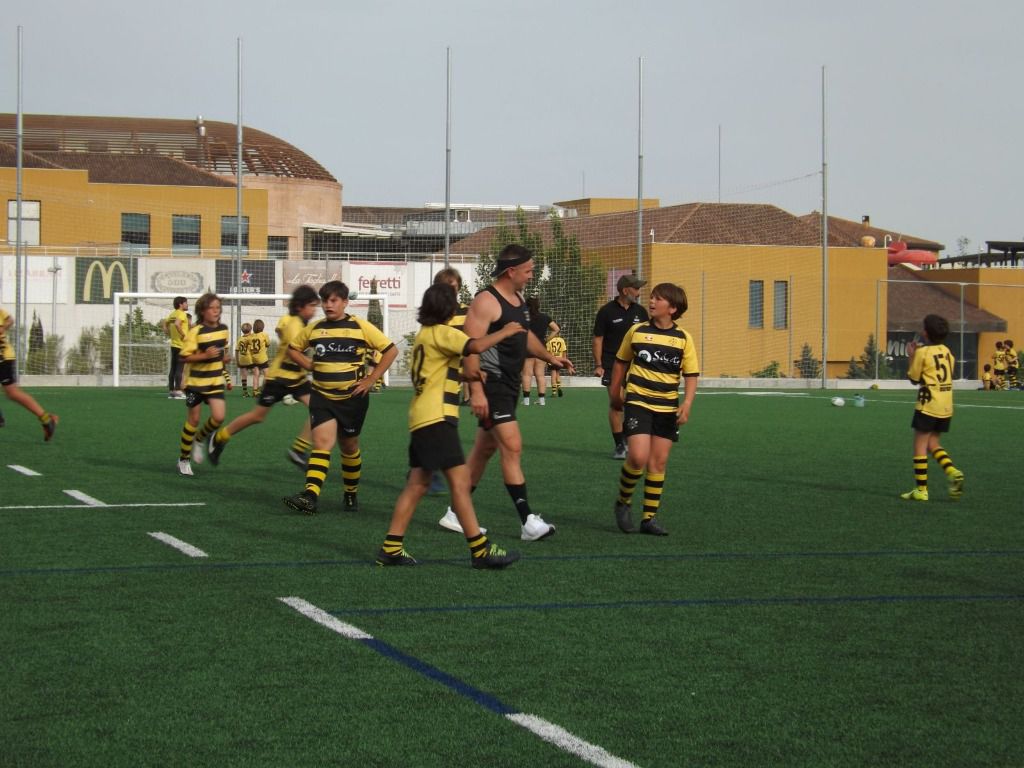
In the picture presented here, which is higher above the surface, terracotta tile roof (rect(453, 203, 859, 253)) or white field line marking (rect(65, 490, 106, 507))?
terracotta tile roof (rect(453, 203, 859, 253))

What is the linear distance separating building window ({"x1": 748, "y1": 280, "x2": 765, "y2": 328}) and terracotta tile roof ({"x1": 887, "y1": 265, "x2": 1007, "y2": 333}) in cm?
602

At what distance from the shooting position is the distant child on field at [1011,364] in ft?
134

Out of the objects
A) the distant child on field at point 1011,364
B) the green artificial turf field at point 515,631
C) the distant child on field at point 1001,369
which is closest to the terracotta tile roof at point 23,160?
the distant child on field at point 1001,369

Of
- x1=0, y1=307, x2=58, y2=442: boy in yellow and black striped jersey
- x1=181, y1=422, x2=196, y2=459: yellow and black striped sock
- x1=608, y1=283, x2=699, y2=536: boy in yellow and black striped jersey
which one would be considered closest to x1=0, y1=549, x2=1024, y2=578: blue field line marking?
x1=608, y1=283, x2=699, y2=536: boy in yellow and black striped jersey

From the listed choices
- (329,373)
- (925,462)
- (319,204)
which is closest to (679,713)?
(329,373)

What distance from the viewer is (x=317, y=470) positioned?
10375 millimetres

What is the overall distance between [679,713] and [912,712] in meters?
0.80

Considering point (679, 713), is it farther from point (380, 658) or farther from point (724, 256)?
point (724, 256)

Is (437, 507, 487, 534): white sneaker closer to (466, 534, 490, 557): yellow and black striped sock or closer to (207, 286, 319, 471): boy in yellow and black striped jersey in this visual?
(466, 534, 490, 557): yellow and black striped sock

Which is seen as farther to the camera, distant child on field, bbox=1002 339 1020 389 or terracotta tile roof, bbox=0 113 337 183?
terracotta tile roof, bbox=0 113 337 183

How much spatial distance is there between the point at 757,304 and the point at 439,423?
145 ft

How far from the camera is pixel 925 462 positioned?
1177cm

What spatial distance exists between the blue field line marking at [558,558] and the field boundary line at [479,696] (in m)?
1.16

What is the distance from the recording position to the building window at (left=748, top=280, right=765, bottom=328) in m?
50.8
